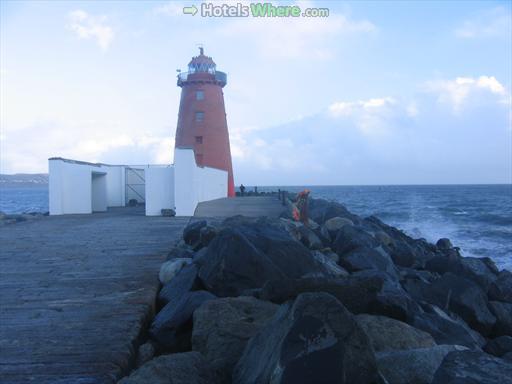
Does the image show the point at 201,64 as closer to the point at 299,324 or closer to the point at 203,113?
the point at 203,113

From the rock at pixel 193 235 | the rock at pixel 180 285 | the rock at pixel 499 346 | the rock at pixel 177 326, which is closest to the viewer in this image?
the rock at pixel 177 326

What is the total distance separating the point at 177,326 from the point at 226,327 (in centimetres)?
86

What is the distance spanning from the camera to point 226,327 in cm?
387

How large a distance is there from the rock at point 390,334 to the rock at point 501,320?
4139mm

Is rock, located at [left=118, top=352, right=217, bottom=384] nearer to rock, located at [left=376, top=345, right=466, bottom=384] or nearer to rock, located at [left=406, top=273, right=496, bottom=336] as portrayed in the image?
rock, located at [left=376, top=345, right=466, bottom=384]

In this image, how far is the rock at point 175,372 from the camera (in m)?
3.07

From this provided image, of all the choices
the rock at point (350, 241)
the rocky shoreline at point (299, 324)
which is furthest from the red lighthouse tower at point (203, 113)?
the rocky shoreline at point (299, 324)

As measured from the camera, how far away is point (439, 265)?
35.7 feet

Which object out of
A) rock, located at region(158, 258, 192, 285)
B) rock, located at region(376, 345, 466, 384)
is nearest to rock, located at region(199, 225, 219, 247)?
rock, located at region(158, 258, 192, 285)

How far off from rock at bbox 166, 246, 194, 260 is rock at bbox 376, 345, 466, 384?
445 centimetres

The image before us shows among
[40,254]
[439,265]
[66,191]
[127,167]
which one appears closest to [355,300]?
[40,254]

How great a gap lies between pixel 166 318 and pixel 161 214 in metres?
10.2

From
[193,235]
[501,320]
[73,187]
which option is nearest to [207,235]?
[193,235]

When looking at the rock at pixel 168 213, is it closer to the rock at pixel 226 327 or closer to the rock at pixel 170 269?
the rock at pixel 170 269
